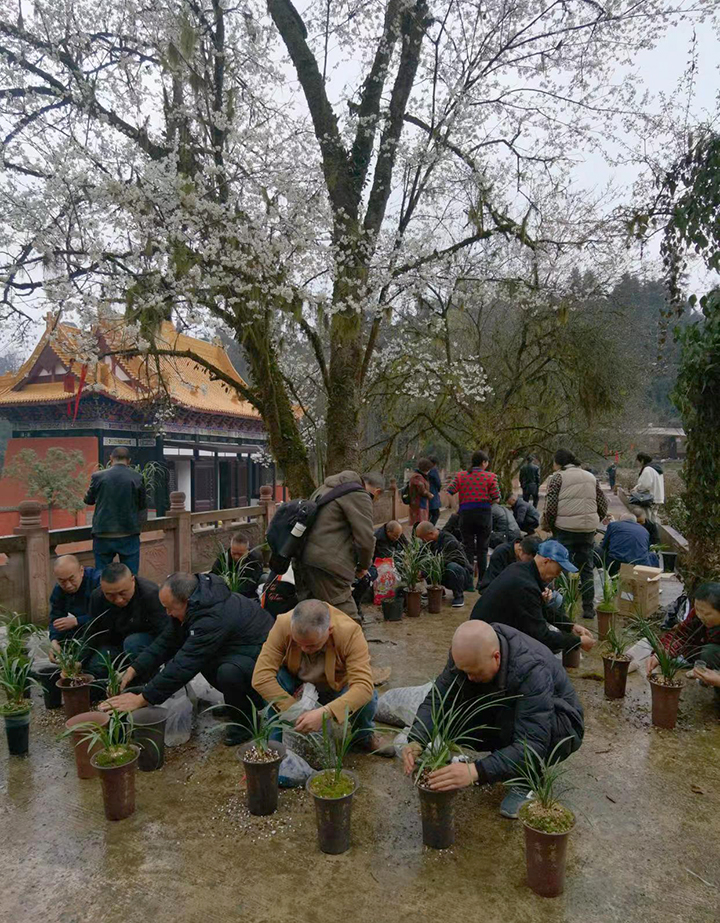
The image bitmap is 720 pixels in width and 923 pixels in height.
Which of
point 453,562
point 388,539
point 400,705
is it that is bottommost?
point 400,705

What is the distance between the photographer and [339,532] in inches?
169

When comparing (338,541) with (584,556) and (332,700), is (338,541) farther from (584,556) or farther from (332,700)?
(584,556)

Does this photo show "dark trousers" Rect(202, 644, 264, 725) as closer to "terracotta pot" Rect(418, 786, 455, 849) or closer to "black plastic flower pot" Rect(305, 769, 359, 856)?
"black plastic flower pot" Rect(305, 769, 359, 856)

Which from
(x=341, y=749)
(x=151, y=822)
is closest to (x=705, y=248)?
(x=341, y=749)

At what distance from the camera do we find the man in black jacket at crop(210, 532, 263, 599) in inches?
223

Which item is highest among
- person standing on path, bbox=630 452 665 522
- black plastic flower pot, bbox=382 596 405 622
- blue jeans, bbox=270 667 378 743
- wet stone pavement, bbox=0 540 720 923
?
person standing on path, bbox=630 452 665 522

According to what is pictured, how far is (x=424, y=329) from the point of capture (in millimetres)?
15648

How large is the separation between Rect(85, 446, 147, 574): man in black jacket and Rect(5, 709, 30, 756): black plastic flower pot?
2.60 meters

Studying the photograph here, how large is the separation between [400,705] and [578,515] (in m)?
3.16

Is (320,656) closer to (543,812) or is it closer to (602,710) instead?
(543,812)

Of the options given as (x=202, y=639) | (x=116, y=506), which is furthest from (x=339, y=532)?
(x=116, y=506)

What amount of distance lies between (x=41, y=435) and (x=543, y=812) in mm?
16500

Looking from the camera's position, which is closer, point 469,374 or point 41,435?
point 469,374

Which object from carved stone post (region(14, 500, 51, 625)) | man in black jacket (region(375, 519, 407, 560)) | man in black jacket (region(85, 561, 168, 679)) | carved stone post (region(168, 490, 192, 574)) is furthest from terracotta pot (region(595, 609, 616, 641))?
carved stone post (region(14, 500, 51, 625))
